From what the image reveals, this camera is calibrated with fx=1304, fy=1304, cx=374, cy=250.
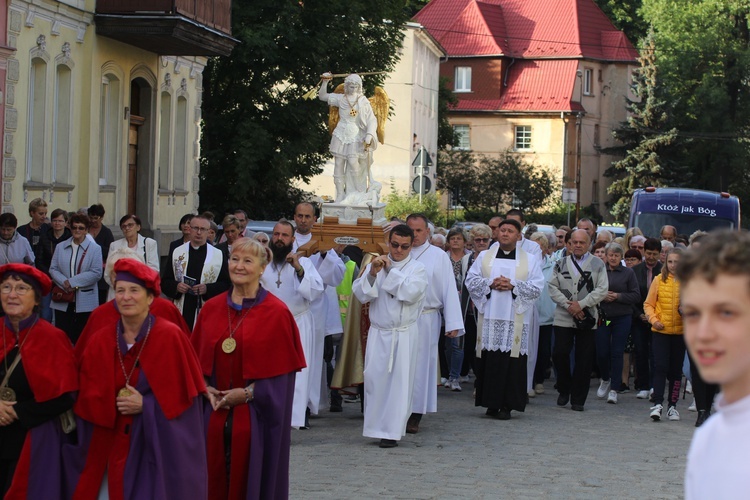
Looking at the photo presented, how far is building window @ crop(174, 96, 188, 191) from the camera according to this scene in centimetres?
2912

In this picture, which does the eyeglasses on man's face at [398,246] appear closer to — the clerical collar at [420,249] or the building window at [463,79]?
the clerical collar at [420,249]

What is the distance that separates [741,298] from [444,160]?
204 feet

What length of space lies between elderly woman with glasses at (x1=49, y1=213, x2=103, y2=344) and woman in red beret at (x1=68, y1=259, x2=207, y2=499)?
7555mm

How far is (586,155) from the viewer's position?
72.4 m

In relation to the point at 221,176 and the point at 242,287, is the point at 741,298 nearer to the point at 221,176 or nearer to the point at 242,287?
the point at 242,287

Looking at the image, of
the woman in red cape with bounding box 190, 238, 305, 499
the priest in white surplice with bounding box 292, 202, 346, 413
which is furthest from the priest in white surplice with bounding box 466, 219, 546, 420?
the woman in red cape with bounding box 190, 238, 305, 499

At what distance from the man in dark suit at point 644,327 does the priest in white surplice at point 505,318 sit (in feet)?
9.28

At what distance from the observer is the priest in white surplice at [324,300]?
1250 centimetres

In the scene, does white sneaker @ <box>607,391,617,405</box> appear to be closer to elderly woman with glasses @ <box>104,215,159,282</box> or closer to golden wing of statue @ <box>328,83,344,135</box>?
golden wing of statue @ <box>328,83,344,135</box>

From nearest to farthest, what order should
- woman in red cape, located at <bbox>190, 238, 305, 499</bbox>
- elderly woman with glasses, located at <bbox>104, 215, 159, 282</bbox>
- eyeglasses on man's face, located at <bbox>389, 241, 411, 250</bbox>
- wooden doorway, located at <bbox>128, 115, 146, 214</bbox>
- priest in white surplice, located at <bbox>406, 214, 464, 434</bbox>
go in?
woman in red cape, located at <bbox>190, 238, 305, 499</bbox>, eyeglasses on man's face, located at <bbox>389, 241, 411, 250</bbox>, priest in white surplice, located at <bbox>406, 214, 464, 434</bbox>, elderly woman with glasses, located at <bbox>104, 215, 159, 282</bbox>, wooden doorway, located at <bbox>128, 115, 146, 214</bbox>

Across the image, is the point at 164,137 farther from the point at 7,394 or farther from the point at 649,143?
the point at 649,143

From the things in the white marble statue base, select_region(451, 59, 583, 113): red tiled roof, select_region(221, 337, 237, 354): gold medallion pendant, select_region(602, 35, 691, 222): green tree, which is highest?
select_region(451, 59, 583, 113): red tiled roof

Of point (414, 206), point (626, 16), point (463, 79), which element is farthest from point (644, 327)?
point (626, 16)

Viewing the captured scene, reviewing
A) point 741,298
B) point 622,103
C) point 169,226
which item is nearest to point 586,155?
point 622,103
